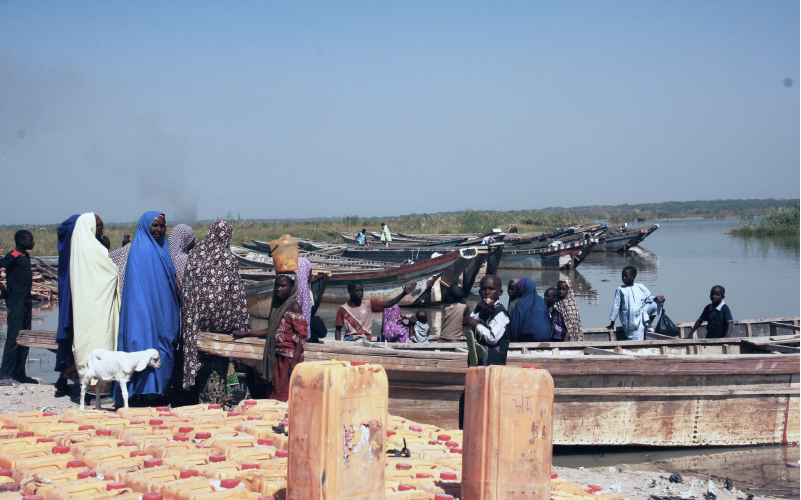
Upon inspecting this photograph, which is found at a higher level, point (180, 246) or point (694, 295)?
point (180, 246)

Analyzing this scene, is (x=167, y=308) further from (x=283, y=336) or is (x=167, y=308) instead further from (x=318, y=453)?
(x=318, y=453)

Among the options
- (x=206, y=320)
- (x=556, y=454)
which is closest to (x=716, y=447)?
(x=556, y=454)

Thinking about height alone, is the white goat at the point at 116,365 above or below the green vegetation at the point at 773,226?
below

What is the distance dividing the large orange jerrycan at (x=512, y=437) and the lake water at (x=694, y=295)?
4.08ft

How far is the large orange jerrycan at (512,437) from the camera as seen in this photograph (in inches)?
124

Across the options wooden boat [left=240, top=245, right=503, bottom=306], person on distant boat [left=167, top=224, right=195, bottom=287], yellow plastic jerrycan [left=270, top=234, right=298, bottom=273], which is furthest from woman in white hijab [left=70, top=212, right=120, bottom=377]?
wooden boat [left=240, top=245, right=503, bottom=306]

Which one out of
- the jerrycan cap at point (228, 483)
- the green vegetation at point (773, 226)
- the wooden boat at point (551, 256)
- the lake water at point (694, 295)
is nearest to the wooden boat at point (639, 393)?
the lake water at point (694, 295)

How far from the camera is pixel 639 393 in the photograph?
6250 millimetres

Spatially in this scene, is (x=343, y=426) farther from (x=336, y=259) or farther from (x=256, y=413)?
(x=336, y=259)

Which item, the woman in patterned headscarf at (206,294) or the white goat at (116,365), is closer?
the white goat at (116,365)

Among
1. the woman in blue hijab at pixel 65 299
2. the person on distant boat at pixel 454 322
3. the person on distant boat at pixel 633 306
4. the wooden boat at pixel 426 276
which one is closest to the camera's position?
the woman in blue hijab at pixel 65 299

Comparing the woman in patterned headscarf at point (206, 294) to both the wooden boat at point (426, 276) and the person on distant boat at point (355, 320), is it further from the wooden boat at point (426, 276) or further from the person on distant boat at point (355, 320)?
the wooden boat at point (426, 276)

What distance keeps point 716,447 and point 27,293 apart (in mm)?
7081

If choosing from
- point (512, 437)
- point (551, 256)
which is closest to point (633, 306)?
point (512, 437)
